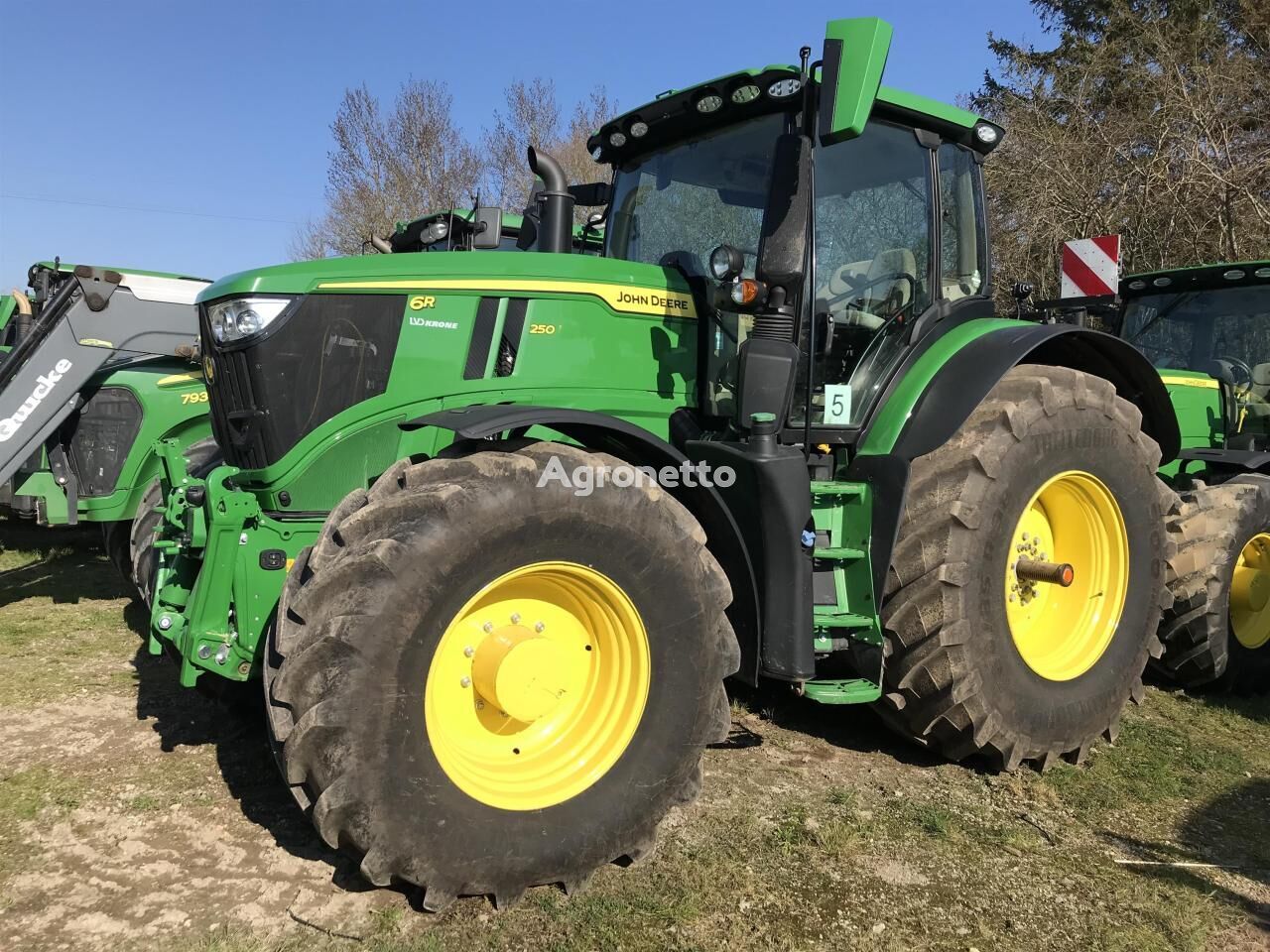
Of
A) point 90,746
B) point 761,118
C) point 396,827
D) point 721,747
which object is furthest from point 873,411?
point 90,746

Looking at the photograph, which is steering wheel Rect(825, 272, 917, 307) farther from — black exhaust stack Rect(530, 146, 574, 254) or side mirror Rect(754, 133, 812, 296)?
black exhaust stack Rect(530, 146, 574, 254)

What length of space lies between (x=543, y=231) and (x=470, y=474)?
1.93 m

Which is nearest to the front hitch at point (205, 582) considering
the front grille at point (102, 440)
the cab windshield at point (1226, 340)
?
the front grille at point (102, 440)

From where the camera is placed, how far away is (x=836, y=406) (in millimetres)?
3723

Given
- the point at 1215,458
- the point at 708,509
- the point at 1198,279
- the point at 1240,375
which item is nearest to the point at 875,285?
the point at 708,509

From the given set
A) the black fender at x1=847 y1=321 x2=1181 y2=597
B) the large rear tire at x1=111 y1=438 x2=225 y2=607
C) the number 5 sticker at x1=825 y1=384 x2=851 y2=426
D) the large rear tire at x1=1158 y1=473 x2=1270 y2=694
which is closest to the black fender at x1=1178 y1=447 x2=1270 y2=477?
the large rear tire at x1=1158 y1=473 x2=1270 y2=694

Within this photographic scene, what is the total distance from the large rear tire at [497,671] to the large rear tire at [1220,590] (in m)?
3.03

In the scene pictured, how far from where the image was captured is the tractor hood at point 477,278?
10.5 feet

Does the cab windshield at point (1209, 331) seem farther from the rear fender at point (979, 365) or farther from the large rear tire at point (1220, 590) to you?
the rear fender at point (979, 365)

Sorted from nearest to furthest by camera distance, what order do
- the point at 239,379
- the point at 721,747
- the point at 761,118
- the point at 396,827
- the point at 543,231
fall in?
the point at 396,827 → the point at 239,379 → the point at 761,118 → the point at 721,747 → the point at 543,231

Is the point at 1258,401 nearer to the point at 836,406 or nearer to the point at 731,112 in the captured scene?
the point at 836,406

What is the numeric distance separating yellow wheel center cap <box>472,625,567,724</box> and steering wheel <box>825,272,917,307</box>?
178 cm

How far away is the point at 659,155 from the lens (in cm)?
405

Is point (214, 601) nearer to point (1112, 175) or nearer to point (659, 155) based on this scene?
point (659, 155)
